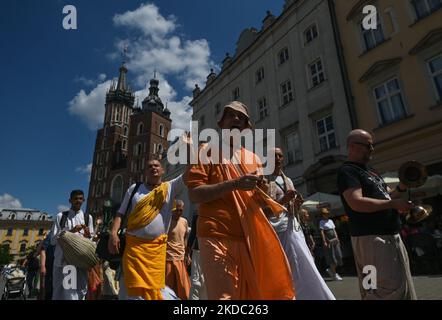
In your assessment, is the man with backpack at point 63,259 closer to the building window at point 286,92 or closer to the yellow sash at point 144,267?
the yellow sash at point 144,267

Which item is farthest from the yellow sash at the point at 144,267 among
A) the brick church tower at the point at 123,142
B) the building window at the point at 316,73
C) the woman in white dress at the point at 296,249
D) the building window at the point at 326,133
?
the brick church tower at the point at 123,142

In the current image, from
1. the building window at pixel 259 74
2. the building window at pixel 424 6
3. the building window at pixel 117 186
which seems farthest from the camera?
the building window at pixel 117 186

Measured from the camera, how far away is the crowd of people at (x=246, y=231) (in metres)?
1.91

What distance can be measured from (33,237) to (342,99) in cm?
10177

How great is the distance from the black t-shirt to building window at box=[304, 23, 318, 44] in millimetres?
16767

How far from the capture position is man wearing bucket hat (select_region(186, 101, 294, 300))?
1.86 meters

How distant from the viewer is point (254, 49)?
74.0 ft

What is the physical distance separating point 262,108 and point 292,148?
4481mm

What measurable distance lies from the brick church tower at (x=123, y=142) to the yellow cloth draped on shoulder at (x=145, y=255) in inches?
2465

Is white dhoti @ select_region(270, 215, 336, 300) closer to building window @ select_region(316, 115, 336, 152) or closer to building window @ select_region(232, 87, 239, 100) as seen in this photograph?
building window @ select_region(316, 115, 336, 152)

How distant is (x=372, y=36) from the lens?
14.4 metres

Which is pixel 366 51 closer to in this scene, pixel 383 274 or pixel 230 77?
pixel 230 77

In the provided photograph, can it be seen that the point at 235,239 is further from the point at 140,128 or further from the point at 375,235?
the point at 140,128
